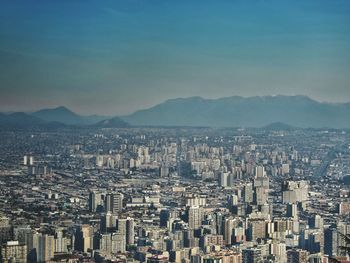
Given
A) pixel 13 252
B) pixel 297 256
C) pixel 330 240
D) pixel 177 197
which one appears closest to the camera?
pixel 13 252

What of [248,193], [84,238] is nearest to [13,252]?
[84,238]

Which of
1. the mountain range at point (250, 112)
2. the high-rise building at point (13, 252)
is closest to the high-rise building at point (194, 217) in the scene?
the mountain range at point (250, 112)

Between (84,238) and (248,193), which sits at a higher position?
(248,193)

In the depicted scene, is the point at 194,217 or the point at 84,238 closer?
the point at 84,238

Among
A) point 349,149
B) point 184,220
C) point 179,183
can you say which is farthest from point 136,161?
point 349,149

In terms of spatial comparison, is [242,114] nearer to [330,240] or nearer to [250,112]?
[250,112]

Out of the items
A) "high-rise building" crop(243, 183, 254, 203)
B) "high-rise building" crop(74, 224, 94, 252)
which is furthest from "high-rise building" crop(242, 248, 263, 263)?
"high-rise building" crop(243, 183, 254, 203)

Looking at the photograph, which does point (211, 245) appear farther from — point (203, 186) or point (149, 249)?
point (203, 186)

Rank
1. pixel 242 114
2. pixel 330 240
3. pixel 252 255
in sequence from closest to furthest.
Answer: pixel 252 255 → pixel 330 240 → pixel 242 114

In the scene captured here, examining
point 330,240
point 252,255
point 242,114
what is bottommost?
point 252,255

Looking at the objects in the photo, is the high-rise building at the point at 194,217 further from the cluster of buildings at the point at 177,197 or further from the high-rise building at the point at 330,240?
the high-rise building at the point at 330,240
